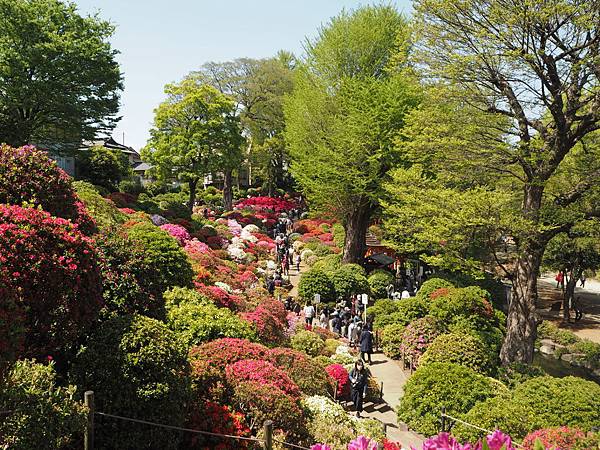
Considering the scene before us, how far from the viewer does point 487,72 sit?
13.4 meters

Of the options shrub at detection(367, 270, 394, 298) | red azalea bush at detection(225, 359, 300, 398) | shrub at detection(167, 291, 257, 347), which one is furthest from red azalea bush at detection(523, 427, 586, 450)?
shrub at detection(367, 270, 394, 298)

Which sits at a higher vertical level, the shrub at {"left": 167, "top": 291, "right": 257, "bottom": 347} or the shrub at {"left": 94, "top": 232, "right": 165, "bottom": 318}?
the shrub at {"left": 94, "top": 232, "right": 165, "bottom": 318}

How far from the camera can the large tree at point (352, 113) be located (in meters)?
22.5

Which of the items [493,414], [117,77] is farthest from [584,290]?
[117,77]

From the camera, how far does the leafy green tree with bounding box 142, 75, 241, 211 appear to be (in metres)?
33.9

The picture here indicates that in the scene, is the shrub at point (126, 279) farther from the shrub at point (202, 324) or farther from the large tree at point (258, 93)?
the large tree at point (258, 93)

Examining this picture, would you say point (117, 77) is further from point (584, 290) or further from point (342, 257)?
point (584, 290)

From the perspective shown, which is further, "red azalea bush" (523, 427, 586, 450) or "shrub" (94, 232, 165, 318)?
"shrub" (94, 232, 165, 318)

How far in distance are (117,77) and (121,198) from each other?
687cm

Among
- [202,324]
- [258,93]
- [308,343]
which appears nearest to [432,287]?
[308,343]

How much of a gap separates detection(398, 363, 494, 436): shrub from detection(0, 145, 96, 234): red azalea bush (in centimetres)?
800

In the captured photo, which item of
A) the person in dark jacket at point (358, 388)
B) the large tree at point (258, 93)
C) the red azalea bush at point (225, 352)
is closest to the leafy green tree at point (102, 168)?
the large tree at point (258, 93)

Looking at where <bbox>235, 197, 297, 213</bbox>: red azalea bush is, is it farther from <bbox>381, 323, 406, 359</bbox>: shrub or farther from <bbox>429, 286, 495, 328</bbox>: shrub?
<bbox>381, 323, 406, 359</bbox>: shrub

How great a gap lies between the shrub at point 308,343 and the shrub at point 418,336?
296cm
